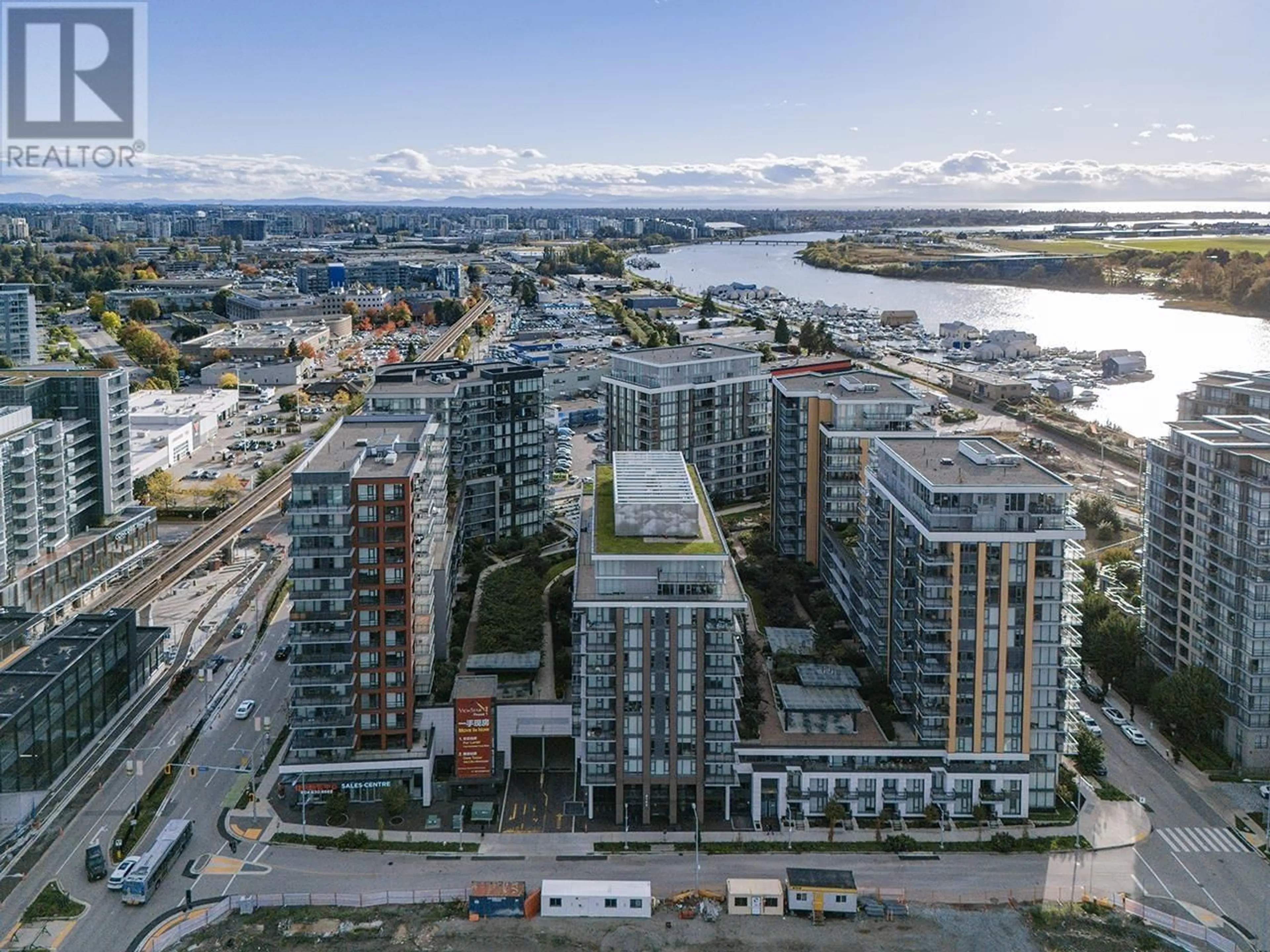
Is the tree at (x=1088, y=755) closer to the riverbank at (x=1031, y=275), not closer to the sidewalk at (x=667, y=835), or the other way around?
the sidewalk at (x=667, y=835)

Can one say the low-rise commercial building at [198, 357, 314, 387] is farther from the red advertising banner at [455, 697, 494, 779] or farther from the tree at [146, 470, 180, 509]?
the red advertising banner at [455, 697, 494, 779]

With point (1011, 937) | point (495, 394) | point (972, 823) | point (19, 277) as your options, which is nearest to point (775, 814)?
point (972, 823)

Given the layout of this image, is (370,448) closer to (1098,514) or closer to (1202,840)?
(1202,840)

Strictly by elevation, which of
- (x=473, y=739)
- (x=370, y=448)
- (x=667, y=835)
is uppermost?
(x=370, y=448)

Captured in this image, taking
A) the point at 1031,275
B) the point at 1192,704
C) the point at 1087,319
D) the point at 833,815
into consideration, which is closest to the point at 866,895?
the point at 833,815

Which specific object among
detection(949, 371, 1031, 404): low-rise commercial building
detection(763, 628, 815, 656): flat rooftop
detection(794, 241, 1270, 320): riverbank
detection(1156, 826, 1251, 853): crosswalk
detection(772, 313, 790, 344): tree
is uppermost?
detection(794, 241, 1270, 320): riverbank

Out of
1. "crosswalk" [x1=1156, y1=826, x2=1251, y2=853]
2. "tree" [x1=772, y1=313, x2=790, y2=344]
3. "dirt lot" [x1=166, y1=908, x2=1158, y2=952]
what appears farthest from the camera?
"tree" [x1=772, y1=313, x2=790, y2=344]

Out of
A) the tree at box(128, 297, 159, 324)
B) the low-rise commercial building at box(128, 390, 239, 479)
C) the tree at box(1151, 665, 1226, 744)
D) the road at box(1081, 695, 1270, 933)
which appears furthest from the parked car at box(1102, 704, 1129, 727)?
the tree at box(128, 297, 159, 324)
